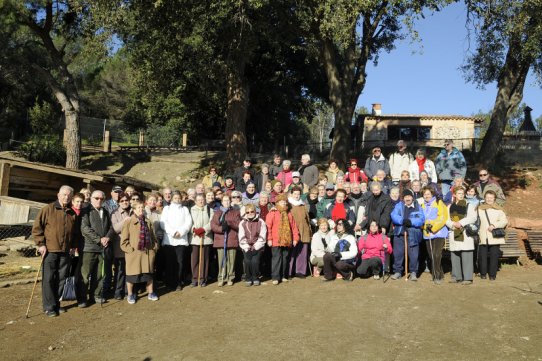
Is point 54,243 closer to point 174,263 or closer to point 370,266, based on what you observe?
point 174,263

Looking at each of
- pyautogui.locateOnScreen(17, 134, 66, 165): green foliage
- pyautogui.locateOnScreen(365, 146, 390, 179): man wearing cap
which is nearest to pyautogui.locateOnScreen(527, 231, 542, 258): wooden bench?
pyautogui.locateOnScreen(365, 146, 390, 179): man wearing cap

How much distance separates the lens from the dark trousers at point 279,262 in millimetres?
9328

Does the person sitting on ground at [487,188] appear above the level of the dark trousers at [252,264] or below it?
above

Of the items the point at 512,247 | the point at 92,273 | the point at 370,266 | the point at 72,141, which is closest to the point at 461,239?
the point at 370,266

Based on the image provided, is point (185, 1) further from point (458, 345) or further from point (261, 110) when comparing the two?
point (261, 110)

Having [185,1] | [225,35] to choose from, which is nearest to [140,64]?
[225,35]

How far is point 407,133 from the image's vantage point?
124 ft

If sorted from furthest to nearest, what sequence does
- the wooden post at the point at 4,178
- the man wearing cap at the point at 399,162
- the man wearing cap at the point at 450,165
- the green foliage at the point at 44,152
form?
1. the green foliage at the point at 44,152
2. the wooden post at the point at 4,178
3. the man wearing cap at the point at 399,162
4. the man wearing cap at the point at 450,165

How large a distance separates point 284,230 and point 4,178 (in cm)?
834

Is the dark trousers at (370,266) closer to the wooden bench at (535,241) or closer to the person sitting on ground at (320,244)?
the person sitting on ground at (320,244)

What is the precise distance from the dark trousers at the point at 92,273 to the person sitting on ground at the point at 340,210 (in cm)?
415

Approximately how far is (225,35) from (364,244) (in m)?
10.4

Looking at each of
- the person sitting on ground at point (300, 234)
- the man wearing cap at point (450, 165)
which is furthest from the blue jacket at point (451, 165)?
the person sitting on ground at point (300, 234)

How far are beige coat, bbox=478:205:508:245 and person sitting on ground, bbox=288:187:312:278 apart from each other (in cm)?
309
